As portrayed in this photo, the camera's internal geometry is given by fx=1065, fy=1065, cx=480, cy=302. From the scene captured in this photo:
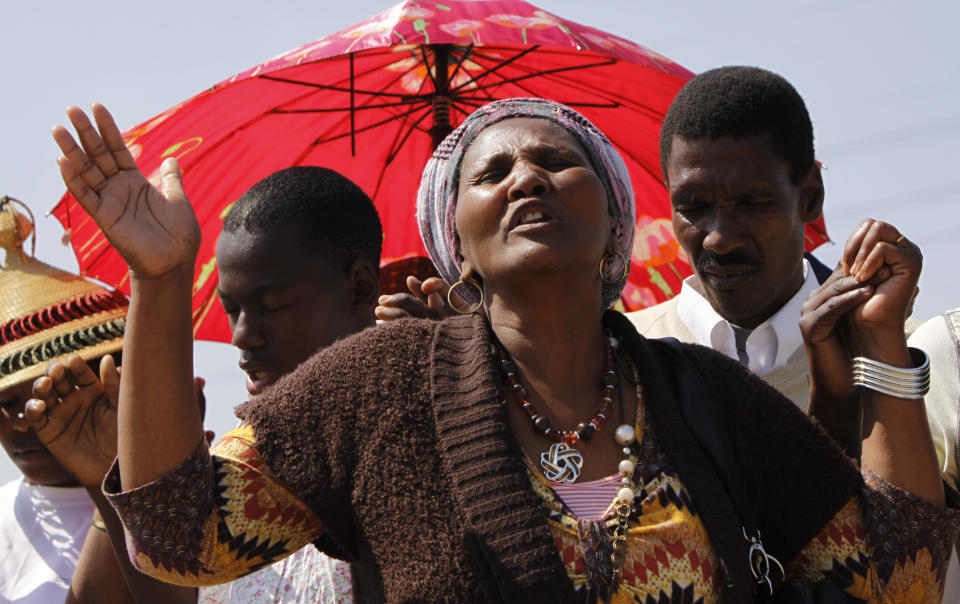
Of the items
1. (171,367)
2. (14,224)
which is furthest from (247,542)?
(14,224)

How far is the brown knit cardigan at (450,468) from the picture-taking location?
190 centimetres

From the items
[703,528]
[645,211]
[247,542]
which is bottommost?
[645,211]

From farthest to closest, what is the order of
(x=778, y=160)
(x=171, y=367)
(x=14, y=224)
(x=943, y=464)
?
1. (x=14, y=224)
2. (x=778, y=160)
3. (x=943, y=464)
4. (x=171, y=367)

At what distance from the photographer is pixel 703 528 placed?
2.08 meters

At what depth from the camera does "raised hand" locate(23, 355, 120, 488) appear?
2287 mm

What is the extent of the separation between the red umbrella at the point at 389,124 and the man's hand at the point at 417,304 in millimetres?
1061

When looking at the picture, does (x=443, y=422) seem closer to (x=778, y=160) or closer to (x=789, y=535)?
(x=789, y=535)

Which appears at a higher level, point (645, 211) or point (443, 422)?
point (443, 422)

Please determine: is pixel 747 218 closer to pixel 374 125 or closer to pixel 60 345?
pixel 374 125

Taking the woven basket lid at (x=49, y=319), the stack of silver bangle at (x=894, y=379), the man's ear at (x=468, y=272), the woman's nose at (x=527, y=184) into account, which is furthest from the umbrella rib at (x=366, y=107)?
the stack of silver bangle at (x=894, y=379)

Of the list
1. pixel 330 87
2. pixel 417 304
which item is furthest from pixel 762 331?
pixel 330 87

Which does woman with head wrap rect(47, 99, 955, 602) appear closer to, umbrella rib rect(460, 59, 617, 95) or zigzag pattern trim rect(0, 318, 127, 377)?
zigzag pattern trim rect(0, 318, 127, 377)

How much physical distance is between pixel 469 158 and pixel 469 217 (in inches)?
6.8

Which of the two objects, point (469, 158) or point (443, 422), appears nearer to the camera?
point (443, 422)
